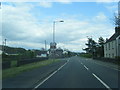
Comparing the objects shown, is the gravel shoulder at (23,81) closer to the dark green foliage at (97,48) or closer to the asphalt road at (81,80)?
the asphalt road at (81,80)

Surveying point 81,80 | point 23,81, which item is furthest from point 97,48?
point 23,81

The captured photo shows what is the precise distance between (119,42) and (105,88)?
46198mm

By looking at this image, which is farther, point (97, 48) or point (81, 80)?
point (97, 48)

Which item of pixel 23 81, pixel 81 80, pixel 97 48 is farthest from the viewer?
pixel 97 48

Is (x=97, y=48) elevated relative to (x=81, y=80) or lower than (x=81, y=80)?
elevated

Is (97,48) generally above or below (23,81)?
above

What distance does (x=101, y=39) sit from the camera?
116 meters

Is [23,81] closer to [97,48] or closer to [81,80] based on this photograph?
[81,80]

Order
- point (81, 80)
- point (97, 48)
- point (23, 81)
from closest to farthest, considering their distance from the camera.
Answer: point (23, 81)
point (81, 80)
point (97, 48)

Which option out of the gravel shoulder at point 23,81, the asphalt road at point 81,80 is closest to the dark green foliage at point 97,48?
the asphalt road at point 81,80

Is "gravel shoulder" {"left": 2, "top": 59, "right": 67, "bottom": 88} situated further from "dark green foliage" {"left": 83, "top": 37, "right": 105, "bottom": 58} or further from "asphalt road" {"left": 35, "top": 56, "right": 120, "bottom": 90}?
"dark green foliage" {"left": 83, "top": 37, "right": 105, "bottom": 58}

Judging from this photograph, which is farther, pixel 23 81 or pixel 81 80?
pixel 81 80

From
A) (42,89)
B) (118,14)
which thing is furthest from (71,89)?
(118,14)

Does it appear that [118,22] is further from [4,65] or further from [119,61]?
[4,65]
